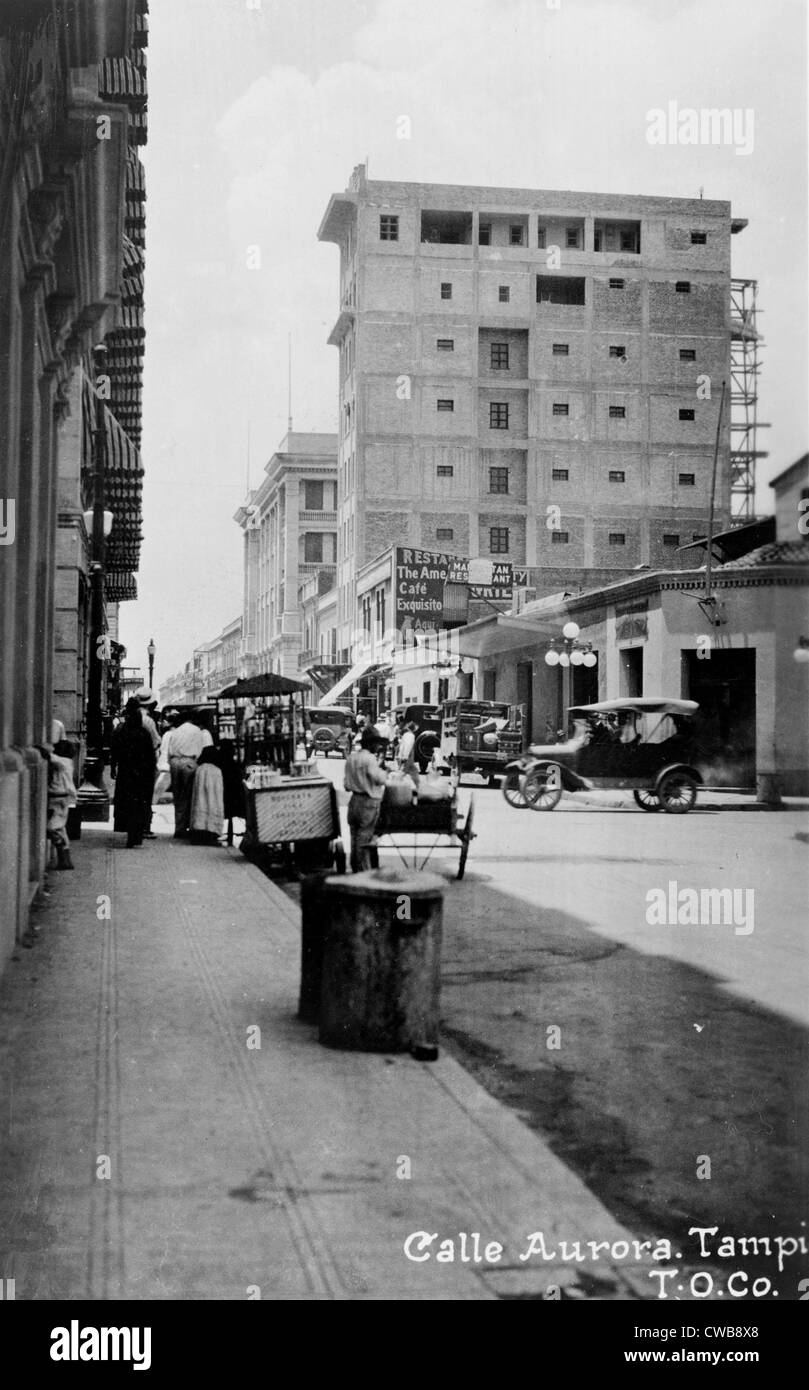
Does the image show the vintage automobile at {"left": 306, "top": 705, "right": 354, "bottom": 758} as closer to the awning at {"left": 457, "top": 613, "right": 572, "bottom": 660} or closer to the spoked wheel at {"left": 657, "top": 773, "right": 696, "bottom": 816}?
the awning at {"left": 457, "top": 613, "right": 572, "bottom": 660}

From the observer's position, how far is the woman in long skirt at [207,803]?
566 inches

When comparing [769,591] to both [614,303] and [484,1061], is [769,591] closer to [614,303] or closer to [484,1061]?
[484,1061]

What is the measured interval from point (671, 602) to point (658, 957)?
3.27m

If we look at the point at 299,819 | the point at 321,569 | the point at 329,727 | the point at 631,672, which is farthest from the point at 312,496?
the point at 329,727

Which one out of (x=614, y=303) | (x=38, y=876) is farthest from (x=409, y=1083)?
(x=614, y=303)

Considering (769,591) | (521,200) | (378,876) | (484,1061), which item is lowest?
(484,1061)

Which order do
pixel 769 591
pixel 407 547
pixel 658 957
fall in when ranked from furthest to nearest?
pixel 407 547, pixel 658 957, pixel 769 591

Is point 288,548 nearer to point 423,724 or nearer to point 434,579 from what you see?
point 423,724

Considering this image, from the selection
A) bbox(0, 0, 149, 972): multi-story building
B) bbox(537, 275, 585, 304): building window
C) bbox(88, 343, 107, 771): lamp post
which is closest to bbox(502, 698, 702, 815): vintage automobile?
bbox(537, 275, 585, 304): building window

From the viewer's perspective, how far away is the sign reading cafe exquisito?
12062mm

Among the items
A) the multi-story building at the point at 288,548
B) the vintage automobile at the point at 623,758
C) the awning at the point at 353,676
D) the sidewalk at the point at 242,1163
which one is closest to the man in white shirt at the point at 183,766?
the multi-story building at the point at 288,548

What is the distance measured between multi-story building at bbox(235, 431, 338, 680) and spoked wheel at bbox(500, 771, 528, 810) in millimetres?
3741

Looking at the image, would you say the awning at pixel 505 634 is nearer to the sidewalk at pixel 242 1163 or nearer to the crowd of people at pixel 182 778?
the crowd of people at pixel 182 778

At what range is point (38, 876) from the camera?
1000 centimetres
